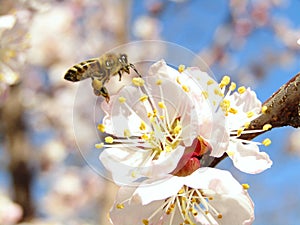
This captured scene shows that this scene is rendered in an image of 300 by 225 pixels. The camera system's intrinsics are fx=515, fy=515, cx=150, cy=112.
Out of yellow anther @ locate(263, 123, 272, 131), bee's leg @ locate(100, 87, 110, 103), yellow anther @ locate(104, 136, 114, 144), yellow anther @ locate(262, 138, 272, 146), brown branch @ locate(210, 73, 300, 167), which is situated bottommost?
yellow anther @ locate(262, 138, 272, 146)

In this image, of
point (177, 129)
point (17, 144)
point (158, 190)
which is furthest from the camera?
point (17, 144)

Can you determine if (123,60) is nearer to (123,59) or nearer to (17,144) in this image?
(123,59)

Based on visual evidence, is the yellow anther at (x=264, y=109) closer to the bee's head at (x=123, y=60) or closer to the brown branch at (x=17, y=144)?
the bee's head at (x=123, y=60)

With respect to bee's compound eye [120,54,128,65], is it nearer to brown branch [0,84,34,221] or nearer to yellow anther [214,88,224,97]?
yellow anther [214,88,224,97]

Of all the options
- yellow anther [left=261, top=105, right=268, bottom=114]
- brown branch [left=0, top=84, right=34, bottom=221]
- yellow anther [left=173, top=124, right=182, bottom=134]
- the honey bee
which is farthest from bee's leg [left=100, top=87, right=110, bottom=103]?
brown branch [left=0, top=84, right=34, bottom=221]

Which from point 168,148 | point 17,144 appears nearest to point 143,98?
point 168,148

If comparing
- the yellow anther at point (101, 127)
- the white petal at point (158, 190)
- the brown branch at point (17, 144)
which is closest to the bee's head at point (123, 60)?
the yellow anther at point (101, 127)
